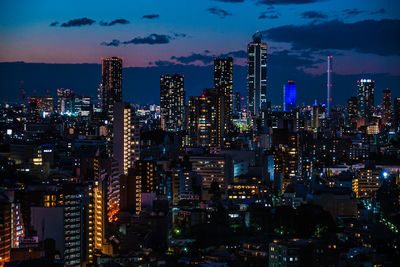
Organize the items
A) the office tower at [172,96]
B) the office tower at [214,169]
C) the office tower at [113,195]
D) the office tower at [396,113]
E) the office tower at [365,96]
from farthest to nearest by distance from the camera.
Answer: the office tower at [365,96], the office tower at [396,113], the office tower at [172,96], the office tower at [214,169], the office tower at [113,195]

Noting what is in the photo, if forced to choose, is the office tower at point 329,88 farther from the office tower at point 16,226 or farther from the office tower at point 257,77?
the office tower at point 16,226

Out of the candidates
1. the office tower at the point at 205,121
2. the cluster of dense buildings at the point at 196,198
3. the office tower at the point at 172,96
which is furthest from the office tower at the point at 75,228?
the office tower at the point at 172,96

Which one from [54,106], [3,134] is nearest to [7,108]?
[3,134]

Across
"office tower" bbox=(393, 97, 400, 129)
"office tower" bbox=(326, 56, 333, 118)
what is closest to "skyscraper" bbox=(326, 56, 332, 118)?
"office tower" bbox=(326, 56, 333, 118)

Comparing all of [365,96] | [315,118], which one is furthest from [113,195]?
[365,96]

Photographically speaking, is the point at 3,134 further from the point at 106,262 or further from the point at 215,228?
the point at 106,262

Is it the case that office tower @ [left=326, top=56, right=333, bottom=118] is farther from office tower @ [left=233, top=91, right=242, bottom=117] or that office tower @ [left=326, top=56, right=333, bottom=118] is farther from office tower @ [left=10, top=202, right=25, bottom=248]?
office tower @ [left=10, top=202, right=25, bottom=248]
